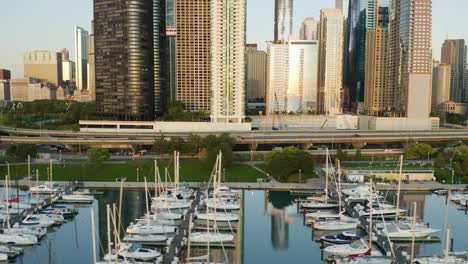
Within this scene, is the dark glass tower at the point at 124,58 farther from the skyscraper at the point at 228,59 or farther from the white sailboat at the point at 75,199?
the white sailboat at the point at 75,199

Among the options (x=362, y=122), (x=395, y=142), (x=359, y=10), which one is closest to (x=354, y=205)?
(x=395, y=142)

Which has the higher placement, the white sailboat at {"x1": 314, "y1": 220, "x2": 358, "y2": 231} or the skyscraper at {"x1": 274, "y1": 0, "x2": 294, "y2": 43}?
the skyscraper at {"x1": 274, "y1": 0, "x2": 294, "y2": 43}

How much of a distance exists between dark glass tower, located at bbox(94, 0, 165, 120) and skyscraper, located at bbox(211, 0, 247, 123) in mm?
12448

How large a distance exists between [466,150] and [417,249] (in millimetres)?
A: 31970

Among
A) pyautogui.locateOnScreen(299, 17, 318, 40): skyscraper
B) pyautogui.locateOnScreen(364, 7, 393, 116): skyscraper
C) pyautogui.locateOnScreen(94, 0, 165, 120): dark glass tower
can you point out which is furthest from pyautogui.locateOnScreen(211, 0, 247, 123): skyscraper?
pyautogui.locateOnScreen(299, 17, 318, 40): skyscraper

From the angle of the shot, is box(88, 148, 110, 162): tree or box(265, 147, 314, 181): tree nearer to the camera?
box(265, 147, 314, 181): tree

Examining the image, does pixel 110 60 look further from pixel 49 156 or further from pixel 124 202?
pixel 124 202

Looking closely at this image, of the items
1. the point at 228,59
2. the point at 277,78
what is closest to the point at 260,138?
the point at 228,59

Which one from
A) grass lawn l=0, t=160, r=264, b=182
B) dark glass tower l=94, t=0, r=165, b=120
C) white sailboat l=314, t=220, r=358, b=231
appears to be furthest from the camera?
dark glass tower l=94, t=0, r=165, b=120

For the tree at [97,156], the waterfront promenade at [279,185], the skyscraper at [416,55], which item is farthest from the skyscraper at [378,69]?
the tree at [97,156]

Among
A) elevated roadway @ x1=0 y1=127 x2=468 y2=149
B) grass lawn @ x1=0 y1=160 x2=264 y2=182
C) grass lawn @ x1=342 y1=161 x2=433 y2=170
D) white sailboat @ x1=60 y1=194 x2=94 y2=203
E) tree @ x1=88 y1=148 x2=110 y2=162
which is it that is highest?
elevated roadway @ x1=0 y1=127 x2=468 y2=149

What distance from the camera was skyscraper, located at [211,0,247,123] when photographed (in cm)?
9388

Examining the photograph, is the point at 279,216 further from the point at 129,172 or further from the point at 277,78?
the point at 277,78

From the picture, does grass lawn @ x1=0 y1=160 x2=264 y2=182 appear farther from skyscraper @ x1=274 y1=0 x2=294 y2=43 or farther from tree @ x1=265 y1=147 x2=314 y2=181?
skyscraper @ x1=274 y1=0 x2=294 y2=43
